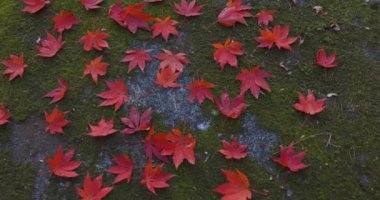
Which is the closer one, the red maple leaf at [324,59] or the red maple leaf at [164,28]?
the red maple leaf at [324,59]

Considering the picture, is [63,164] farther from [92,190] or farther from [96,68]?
[96,68]

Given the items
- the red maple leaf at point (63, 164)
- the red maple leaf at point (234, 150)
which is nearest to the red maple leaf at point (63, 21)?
the red maple leaf at point (63, 164)

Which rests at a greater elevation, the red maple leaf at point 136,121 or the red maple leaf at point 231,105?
the red maple leaf at point 231,105

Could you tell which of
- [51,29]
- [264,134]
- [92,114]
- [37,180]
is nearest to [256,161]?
[264,134]

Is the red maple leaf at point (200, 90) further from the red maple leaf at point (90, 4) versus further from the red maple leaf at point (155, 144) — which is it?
the red maple leaf at point (90, 4)

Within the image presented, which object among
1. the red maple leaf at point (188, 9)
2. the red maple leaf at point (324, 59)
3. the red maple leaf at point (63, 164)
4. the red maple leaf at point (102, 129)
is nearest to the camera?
the red maple leaf at point (63, 164)

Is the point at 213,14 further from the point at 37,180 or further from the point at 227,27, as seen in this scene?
the point at 37,180

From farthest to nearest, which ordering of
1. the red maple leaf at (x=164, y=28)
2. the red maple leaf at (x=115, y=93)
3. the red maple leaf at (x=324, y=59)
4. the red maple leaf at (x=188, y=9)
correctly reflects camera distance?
the red maple leaf at (x=188, y=9), the red maple leaf at (x=164, y=28), the red maple leaf at (x=324, y=59), the red maple leaf at (x=115, y=93)
